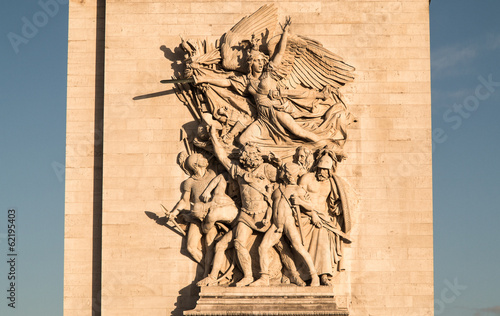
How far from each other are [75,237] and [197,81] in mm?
4180

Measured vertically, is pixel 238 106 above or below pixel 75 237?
above

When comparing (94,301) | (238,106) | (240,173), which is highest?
(238,106)

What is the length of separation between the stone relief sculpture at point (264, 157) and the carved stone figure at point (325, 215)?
20mm

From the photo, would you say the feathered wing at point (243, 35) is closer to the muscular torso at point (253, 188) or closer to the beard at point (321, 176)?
the muscular torso at point (253, 188)

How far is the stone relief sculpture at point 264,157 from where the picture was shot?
2070 centimetres

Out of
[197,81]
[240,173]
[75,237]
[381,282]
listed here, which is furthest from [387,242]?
[75,237]

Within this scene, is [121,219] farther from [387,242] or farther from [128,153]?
[387,242]

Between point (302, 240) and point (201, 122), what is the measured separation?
10.7ft

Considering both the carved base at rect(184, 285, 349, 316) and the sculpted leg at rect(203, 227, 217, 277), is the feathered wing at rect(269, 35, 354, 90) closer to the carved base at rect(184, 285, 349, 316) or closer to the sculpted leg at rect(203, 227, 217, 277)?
the sculpted leg at rect(203, 227, 217, 277)

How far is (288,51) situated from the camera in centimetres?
2172

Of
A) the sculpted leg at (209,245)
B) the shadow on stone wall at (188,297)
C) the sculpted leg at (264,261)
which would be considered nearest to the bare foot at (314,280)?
the sculpted leg at (264,261)

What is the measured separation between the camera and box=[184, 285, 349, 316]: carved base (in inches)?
796

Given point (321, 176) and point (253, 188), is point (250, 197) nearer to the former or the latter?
point (253, 188)

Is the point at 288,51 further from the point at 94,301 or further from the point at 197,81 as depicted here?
the point at 94,301
